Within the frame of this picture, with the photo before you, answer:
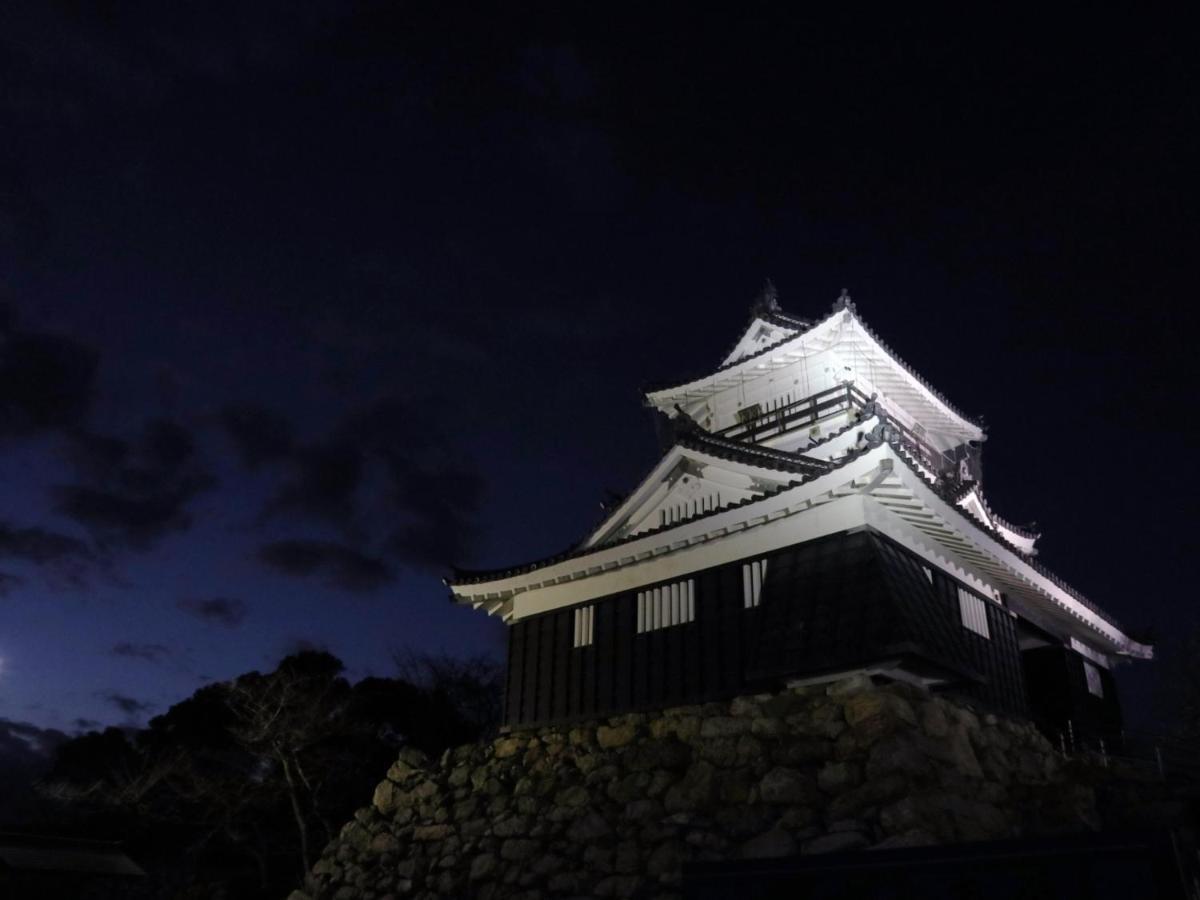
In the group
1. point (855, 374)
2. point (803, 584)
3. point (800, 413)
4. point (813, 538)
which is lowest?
point (803, 584)

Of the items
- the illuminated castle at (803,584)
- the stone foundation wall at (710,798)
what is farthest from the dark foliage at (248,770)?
the illuminated castle at (803,584)

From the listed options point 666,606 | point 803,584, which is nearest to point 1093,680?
point 803,584

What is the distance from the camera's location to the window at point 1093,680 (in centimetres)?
1920

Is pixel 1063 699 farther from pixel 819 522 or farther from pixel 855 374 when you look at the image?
pixel 855 374

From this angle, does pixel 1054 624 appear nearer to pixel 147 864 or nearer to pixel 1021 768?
pixel 1021 768

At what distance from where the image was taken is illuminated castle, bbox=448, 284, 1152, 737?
43.1 ft

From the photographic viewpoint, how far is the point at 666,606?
15758mm

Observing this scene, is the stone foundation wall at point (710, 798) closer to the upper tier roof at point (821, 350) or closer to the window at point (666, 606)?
the window at point (666, 606)

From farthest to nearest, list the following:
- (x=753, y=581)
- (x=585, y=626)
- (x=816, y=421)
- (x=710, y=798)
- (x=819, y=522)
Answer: (x=816, y=421), (x=585, y=626), (x=753, y=581), (x=819, y=522), (x=710, y=798)

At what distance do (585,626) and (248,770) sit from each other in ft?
53.0

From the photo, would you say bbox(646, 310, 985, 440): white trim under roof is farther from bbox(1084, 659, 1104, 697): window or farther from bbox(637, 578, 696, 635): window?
bbox(637, 578, 696, 635): window

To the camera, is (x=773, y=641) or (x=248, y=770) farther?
(x=248, y=770)

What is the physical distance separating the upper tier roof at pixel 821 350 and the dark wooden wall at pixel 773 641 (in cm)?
669

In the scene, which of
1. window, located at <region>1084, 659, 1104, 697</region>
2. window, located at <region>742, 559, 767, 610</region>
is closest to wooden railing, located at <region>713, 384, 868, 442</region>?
window, located at <region>742, 559, 767, 610</region>
